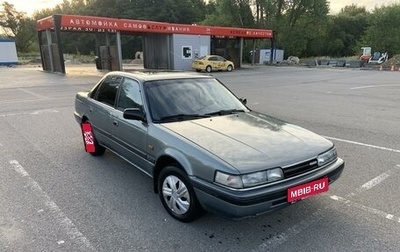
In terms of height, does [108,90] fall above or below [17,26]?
below

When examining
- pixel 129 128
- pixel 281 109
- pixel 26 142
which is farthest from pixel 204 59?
pixel 129 128

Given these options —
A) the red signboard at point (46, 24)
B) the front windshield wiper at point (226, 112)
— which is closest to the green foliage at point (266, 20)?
the red signboard at point (46, 24)

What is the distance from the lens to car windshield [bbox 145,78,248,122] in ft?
12.4

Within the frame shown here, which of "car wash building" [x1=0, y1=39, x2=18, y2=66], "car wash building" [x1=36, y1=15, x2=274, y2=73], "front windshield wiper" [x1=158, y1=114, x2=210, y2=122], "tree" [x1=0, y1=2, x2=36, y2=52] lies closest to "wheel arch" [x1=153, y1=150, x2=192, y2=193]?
"front windshield wiper" [x1=158, y1=114, x2=210, y2=122]

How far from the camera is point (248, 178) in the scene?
2699 millimetres

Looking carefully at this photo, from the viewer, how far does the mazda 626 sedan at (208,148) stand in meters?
2.74

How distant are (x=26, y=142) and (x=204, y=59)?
75.4 ft

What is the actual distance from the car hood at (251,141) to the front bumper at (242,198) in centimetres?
19

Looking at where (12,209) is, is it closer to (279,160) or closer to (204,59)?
(279,160)

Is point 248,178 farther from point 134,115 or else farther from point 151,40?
point 151,40

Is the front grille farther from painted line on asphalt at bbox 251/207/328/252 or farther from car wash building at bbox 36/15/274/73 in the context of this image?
car wash building at bbox 36/15/274/73

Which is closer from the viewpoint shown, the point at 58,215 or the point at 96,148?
the point at 58,215

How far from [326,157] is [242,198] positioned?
3.86ft

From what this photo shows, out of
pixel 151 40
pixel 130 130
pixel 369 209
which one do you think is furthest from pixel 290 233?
pixel 151 40
